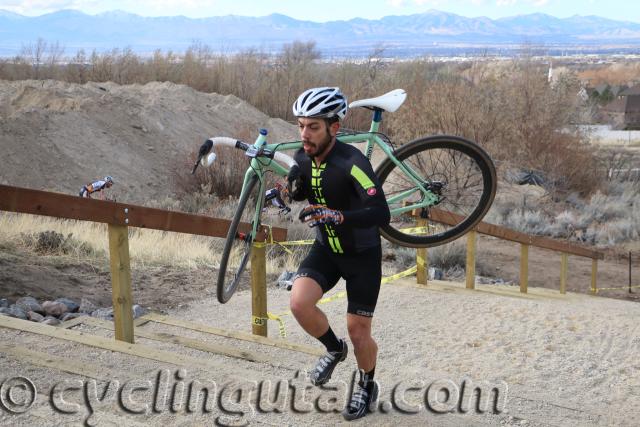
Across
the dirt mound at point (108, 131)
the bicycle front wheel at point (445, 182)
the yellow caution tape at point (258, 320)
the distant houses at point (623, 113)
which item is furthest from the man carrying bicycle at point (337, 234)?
the distant houses at point (623, 113)

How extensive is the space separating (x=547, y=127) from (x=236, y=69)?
55.3 feet

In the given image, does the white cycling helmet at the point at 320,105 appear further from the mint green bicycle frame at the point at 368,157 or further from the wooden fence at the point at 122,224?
the wooden fence at the point at 122,224

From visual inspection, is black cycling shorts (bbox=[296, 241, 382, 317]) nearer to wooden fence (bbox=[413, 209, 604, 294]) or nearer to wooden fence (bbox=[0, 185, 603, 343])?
wooden fence (bbox=[0, 185, 603, 343])

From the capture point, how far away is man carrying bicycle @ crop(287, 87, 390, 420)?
4.36 meters

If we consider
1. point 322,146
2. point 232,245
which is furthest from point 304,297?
point 232,245

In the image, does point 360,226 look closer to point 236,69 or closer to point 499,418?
point 499,418

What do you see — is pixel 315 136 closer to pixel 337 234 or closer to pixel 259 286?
pixel 337 234

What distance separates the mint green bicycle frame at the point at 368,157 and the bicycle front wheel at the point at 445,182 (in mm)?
16

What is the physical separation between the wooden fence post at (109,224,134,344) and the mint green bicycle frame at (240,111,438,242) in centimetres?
86

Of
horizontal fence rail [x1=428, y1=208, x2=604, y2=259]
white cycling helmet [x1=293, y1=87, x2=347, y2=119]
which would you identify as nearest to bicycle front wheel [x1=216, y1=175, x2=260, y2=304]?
white cycling helmet [x1=293, y1=87, x2=347, y2=119]

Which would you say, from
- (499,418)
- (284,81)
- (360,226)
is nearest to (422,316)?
(499,418)

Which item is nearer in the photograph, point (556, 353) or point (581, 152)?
point (556, 353)

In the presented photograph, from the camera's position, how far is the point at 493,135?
25844 mm

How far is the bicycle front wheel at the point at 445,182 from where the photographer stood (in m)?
6.14
